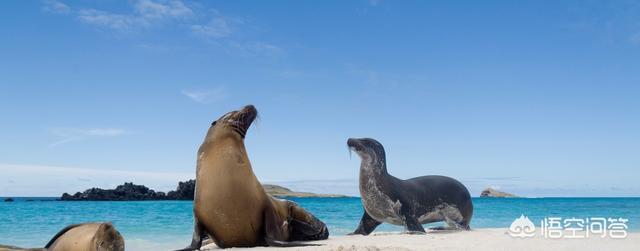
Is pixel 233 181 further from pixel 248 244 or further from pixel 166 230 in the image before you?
pixel 166 230

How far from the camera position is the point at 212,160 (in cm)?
697

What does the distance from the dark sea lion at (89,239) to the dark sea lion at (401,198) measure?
4.85 metres

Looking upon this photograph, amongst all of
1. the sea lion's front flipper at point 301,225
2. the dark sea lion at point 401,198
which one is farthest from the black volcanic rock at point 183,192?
the sea lion's front flipper at point 301,225

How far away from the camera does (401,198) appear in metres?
9.64

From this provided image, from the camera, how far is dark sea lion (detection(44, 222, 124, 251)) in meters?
5.29

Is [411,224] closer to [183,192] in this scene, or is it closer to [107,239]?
[107,239]

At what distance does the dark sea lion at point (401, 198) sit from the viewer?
9.58 meters

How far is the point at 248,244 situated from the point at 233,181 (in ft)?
2.23

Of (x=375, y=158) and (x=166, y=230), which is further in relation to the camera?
(x=166, y=230)

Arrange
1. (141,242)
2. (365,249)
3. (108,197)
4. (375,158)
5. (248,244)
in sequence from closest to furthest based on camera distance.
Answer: (365,249)
(248,244)
(375,158)
(141,242)
(108,197)

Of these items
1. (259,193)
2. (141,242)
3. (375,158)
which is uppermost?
(375,158)

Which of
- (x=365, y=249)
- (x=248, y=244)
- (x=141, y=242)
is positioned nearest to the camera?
(x=365, y=249)

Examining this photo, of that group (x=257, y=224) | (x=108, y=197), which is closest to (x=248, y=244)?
(x=257, y=224)

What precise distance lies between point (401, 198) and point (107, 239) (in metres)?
5.19
